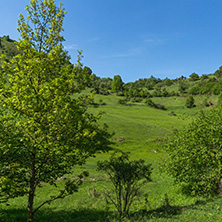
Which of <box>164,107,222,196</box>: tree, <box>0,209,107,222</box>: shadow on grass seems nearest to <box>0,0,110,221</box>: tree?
<box>0,209,107,222</box>: shadow on grass

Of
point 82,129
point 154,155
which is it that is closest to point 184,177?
point 82,129

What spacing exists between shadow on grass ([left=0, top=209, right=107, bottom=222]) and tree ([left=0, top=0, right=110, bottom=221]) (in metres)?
6.77

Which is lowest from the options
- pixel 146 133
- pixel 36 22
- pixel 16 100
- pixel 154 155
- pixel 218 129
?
pixel 154 155

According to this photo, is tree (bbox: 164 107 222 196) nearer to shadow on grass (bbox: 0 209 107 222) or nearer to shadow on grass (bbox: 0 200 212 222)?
shadow on grass (bbox: 0 200 212 222)

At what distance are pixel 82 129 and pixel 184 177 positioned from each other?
15.1 m

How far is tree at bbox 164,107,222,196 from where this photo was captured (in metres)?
18.1

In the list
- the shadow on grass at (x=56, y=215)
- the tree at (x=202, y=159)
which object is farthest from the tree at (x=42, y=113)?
the tree at (x=202, y=159)

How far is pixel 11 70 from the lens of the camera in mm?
10484

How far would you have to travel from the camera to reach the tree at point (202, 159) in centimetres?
1811

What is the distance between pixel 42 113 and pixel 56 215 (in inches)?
517

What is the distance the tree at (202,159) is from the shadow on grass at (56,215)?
9.86 m

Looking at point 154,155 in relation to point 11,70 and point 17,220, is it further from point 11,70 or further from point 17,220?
point 11,70

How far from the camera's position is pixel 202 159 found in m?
18.8

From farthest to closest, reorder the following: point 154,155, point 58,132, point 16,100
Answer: point 154,155
point 58,132
point 16,100
